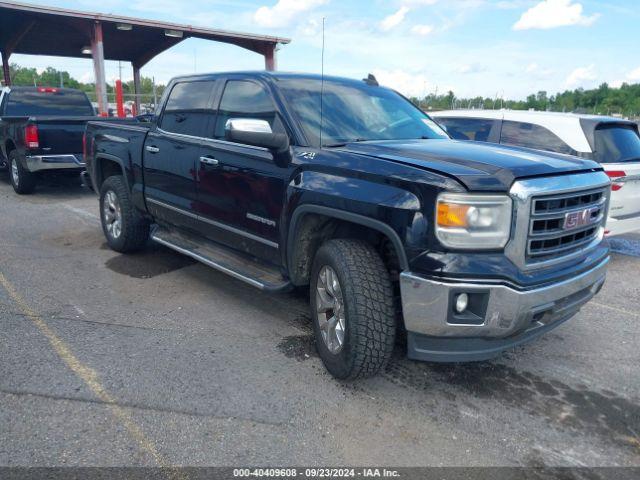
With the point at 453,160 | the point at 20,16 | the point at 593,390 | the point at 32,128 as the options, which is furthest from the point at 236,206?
the point at 20,16

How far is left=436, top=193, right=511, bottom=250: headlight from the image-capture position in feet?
9.16

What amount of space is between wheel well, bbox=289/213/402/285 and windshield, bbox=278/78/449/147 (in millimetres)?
550

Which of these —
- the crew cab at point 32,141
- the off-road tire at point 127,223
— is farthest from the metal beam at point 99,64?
the off-road tire at point 127,223

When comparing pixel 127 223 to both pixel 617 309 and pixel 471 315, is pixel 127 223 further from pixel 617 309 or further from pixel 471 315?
pixel 617 309

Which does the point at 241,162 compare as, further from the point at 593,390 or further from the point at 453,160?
the point at 593,390

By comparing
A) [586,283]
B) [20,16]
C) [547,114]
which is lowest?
[586,283]

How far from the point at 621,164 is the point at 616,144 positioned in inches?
12.8

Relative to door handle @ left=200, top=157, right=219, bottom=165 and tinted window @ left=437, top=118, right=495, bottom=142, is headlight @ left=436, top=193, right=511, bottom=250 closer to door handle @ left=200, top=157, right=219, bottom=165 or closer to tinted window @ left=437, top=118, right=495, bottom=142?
door handle @ left=200, top=157, right=219, bottom=165

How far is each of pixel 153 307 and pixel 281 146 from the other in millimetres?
1899

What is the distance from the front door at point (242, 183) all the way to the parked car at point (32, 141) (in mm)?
5634

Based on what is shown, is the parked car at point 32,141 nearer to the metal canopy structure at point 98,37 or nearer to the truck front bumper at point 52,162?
the truck front bumper at point 52,162

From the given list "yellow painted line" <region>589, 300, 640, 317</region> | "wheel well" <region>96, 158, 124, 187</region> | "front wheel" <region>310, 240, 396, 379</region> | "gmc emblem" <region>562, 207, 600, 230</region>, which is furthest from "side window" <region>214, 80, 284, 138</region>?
"yellow painted line" <region>589, 300, 640, 317</region>

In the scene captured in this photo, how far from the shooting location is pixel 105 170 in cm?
645

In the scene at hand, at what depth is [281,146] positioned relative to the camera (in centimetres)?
370
